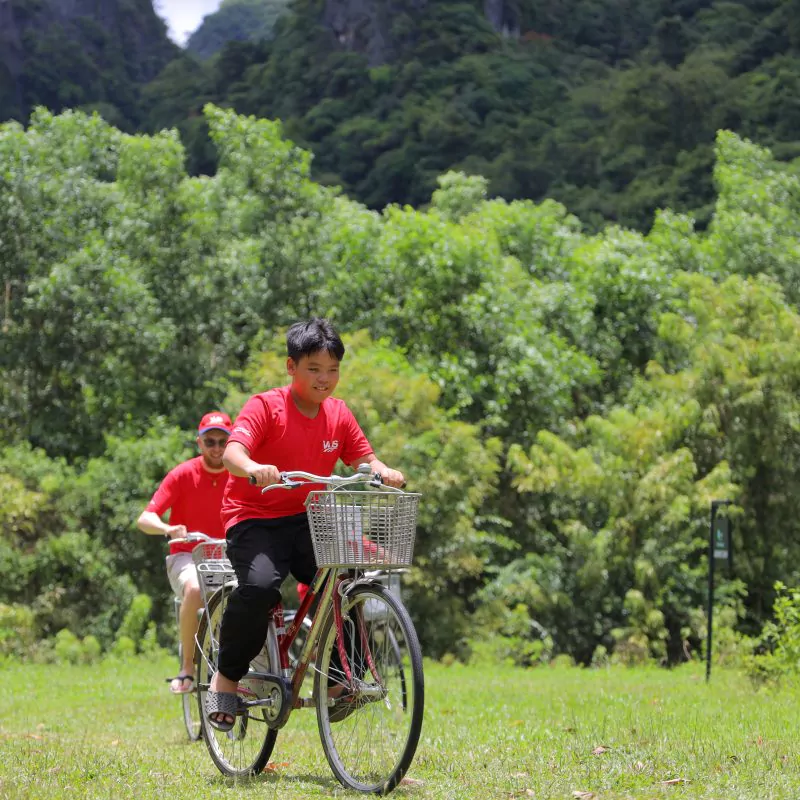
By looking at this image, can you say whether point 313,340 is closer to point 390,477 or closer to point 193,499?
point 390,477

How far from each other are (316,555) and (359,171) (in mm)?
45348

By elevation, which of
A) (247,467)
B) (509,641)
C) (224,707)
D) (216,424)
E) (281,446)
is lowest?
(509,641)

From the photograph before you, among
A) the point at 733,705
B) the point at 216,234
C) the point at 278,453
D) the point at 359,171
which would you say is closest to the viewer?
the point at 278,453

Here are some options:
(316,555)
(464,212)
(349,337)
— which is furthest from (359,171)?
(316,555)

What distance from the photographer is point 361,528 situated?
5.52m

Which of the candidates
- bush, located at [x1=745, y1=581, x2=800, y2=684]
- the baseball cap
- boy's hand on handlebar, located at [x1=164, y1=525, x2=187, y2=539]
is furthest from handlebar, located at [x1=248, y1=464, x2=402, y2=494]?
bush, located at [x1=745, y1=581, x2=800, y2=684]

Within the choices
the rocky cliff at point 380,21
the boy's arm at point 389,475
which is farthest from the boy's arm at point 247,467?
the rocky cliff at point 380,21

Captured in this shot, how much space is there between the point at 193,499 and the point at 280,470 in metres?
2.79

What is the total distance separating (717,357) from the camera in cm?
2198

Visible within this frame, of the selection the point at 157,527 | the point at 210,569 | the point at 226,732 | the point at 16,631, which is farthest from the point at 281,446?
the point at 16,631

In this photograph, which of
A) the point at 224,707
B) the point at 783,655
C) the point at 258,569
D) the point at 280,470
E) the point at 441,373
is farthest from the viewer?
the point at 441,373

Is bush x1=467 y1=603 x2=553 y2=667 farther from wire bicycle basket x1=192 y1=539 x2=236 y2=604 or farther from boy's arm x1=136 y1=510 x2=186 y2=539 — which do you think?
wire bicycle basket x1=192 y1=539 x2=236 y2=604

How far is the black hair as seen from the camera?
6004mm

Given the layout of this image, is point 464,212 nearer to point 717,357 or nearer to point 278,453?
point 717,357
